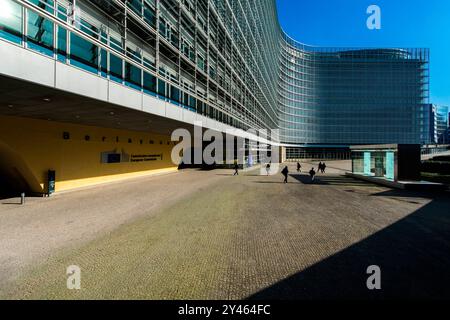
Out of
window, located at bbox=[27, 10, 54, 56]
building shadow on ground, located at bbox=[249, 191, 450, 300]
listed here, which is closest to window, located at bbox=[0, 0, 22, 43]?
window, located at bbox=[27, 10, 54, 56]

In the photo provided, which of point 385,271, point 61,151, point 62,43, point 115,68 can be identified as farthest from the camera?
point 61,151

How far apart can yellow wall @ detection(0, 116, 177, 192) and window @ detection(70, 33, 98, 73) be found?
611 centimetres

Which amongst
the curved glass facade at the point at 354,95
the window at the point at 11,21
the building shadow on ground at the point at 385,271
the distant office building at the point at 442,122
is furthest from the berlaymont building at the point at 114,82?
the distant office building at the point at 442,122

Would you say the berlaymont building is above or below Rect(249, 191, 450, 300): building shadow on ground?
above

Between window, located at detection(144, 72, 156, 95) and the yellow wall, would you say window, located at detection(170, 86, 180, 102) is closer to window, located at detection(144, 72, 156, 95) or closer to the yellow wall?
window, located at detection(144, 72, 156, 95)

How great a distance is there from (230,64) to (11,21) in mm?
27713

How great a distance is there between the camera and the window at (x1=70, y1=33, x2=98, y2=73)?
31.2 ft

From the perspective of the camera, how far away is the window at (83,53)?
951 cm

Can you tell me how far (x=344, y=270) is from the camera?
5137mm

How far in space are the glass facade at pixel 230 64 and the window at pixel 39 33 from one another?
1.5 inches

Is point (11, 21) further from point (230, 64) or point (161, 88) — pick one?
point (230, 64)

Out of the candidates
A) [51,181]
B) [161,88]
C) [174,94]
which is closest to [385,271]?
[161,88]

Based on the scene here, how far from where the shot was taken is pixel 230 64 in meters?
32.1

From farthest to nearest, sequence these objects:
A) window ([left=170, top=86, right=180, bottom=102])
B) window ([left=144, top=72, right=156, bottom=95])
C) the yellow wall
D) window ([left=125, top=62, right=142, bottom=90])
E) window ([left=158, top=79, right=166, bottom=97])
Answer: window ([left=170, top=86, right=180, bottom=102]), window ([left=158, top=79, right=166, bottom=97]), window ([left=144, top=72, right=156, bottom=95]), window ([left=125, top=62, right=142, bottom=90]), the yellow wall
